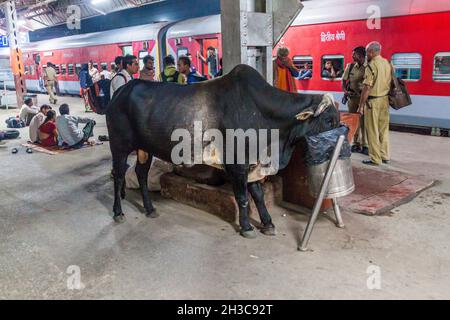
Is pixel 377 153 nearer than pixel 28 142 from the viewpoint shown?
Yes

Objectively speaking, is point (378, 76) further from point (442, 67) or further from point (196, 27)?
point (196, 27)

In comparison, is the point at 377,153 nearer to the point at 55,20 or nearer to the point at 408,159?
the point at 408,159

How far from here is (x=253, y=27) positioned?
4.96m

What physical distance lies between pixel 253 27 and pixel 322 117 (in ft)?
5.25

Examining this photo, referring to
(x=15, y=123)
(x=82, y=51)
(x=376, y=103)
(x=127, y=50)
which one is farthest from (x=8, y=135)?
(x=82, y=51)

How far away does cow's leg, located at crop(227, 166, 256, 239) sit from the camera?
4.23 meters

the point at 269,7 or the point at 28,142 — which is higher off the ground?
the point at 269,7

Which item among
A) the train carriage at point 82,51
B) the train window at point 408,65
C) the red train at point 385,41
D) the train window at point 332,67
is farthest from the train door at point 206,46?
the train window at point 408,65

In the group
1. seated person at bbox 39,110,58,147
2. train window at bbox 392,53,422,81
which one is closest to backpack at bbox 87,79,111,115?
seated person at bbox 39,110,58,147

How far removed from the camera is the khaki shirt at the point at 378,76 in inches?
261

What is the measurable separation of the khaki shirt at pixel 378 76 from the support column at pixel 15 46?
589 inches

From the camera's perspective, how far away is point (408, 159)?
731 cm

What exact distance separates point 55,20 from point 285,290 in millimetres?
37515
